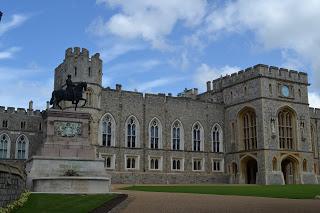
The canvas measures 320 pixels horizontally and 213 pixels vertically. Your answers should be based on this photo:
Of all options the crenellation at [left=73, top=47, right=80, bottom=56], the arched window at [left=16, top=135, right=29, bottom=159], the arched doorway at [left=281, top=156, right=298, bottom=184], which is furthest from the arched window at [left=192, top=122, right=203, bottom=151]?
the arched window at [left=16, top=135, right=29, bottom=159]

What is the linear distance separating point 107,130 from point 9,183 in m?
27.1

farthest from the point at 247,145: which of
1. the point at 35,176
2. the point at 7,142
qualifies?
the point at 35,176

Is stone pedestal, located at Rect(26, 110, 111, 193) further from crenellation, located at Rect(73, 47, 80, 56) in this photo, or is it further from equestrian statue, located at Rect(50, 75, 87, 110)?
crenellation, located at Rect(73, 47, 80, 56)

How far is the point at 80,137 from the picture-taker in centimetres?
2203

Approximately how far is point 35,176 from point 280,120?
3032 cm

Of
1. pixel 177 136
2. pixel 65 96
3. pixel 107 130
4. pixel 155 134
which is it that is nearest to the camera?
pixel 65 96

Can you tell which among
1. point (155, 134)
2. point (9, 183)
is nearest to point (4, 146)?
point (155, 134)

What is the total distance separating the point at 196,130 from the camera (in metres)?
45.1

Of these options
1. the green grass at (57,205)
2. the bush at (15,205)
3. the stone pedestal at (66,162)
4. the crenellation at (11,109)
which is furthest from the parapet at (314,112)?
the bush at (15,205)

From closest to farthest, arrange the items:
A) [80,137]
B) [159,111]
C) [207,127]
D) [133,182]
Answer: [80,137]
[133,182]
[159,111]
[207,127]

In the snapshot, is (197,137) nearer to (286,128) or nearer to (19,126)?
(286,128)

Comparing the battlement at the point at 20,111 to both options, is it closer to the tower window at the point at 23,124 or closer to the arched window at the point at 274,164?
the tower window at the point at 23,124

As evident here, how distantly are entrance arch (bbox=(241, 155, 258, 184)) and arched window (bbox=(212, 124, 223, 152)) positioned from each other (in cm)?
301

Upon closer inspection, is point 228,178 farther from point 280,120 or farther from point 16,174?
point 16,174
